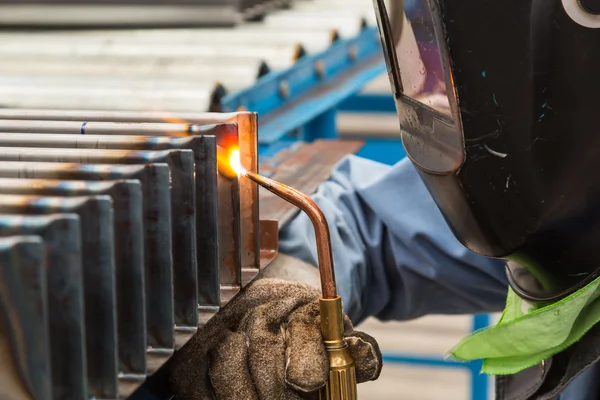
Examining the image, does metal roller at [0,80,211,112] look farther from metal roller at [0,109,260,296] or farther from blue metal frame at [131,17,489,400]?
metal roller at [0,109,260,296]

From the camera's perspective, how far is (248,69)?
6.18 ft

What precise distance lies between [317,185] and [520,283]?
1.51 ft

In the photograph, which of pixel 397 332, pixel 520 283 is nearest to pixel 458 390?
pixel 397 332

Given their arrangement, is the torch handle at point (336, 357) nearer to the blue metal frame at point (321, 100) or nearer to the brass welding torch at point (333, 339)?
the brass welding torch at point (333, 339)

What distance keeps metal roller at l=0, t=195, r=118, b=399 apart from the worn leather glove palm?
0.20m

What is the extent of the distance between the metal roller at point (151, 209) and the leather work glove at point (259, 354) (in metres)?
0.12

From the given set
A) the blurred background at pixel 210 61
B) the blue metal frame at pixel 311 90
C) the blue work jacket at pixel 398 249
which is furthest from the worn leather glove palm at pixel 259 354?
the blue metal frame at pixel 311 90

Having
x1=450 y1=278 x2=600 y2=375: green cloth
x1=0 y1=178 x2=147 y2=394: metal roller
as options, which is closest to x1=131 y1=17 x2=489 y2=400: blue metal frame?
x1=450 y1=278 x2=600 y2=375: green cloth

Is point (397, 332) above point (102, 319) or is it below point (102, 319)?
below

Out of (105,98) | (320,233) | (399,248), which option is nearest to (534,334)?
(320,233)

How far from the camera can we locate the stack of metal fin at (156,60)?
1748 millimetres

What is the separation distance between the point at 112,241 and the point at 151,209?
0.08 metres

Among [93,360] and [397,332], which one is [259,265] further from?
[397,332]

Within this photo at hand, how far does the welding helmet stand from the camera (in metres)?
0.85
